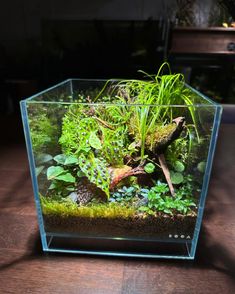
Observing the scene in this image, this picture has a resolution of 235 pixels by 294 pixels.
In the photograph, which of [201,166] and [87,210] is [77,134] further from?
[201,166]

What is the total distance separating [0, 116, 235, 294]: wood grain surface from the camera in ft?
1.66

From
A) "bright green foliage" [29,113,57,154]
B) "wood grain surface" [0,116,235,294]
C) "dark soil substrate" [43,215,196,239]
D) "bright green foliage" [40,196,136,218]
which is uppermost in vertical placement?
"bright green foliage" [29,113,57,154]

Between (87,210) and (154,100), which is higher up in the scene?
(154,100)

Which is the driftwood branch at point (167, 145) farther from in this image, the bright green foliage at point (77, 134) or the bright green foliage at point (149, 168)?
the bright green foliage at point (77, 134)

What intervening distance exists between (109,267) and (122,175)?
22cm

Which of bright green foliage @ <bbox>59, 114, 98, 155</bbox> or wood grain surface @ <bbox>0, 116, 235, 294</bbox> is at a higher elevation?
bright green foliage @ <bbox>59, 114, 98, 155</bbox>

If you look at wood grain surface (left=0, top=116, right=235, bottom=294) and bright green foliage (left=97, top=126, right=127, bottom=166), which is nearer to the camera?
wood grain surface (left=0, top=116, right=235, bottom=294)

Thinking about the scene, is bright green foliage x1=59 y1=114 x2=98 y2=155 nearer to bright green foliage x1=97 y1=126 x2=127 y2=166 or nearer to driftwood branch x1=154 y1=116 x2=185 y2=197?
bright green foliage x1=97 y1=126 x2=127 y2=166

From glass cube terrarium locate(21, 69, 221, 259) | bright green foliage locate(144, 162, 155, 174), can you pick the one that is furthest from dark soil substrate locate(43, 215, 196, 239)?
bright green foliage locate(144, 162, 155, 174)

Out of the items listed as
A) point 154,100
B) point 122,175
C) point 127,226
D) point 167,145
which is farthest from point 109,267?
point 154,100

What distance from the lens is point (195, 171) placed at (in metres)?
0.60

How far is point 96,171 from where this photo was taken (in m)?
0.61

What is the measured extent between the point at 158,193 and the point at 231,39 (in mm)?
1617

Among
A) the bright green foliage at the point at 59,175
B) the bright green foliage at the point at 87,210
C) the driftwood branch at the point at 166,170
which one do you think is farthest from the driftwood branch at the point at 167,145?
the bright green foliage at the point at 59,175
